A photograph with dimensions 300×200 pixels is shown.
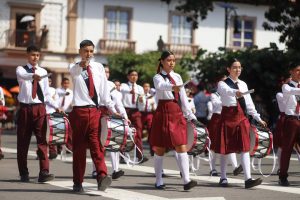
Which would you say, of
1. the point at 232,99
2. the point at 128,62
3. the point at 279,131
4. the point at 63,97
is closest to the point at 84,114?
the point at 232,99

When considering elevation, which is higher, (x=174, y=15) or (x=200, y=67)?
(x=174, y=15)

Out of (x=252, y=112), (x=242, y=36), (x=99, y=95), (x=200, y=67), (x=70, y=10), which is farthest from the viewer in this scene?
(x=242, y=36)

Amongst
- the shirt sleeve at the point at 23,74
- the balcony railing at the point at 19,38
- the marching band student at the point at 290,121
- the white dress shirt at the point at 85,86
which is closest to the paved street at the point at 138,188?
the marching band student at the point at 290,121

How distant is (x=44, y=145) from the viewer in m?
11.8

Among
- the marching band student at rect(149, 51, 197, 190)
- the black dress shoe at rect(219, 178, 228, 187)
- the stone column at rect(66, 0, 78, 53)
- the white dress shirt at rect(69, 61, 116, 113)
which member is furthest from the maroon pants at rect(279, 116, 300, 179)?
the stone column at rect(66, 0, 78, 53)

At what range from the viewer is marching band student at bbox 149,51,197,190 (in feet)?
35.9

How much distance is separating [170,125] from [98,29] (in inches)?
1190

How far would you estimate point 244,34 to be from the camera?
144 ft

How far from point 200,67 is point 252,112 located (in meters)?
14.0

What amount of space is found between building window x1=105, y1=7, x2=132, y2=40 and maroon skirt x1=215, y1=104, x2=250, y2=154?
97.2 ft

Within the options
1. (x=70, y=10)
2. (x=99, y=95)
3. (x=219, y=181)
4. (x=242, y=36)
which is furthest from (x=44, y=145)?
(x=242, y=36)

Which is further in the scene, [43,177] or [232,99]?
[232,99]

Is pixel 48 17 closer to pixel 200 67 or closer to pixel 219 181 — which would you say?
pixel 200 67

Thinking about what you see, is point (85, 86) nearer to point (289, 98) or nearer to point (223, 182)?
point (223, 182)
